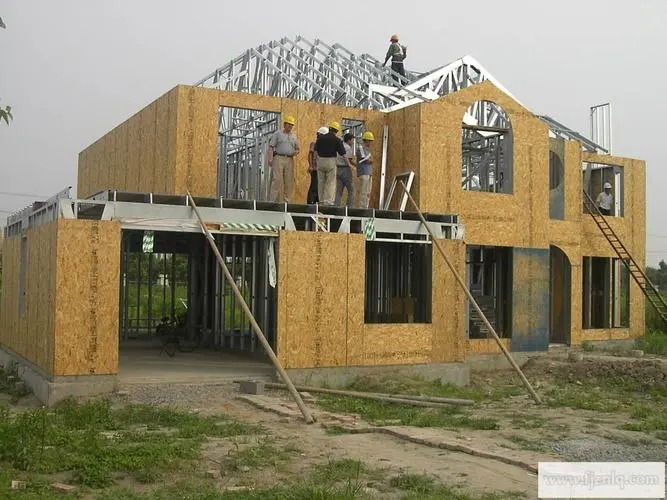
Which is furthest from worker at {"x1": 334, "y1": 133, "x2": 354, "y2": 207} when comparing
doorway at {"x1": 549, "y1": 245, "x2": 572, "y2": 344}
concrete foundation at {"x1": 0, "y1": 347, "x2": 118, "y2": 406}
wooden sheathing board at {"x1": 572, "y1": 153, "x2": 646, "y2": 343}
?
wooden sheathing board at {"x1": 572, "y1": 153, "x2": 646, "y2": 343}

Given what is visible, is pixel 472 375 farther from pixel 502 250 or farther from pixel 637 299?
pixel 637 299

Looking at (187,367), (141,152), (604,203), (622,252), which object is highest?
(141,152)

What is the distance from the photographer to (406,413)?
35.8ft

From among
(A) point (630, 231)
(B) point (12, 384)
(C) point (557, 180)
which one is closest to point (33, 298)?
(B) point (12, 384)

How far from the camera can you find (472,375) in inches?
646

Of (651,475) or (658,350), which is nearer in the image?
(651,475)

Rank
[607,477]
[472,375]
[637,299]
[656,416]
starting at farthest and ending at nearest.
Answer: [637,299], [472,375], [656,416], [607,477]

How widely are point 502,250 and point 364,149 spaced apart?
472cm

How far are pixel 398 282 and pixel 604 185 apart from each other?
886 centimetres

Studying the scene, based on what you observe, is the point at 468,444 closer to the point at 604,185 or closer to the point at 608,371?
the point at 608,371

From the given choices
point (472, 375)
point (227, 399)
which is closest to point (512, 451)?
point (227, 399)

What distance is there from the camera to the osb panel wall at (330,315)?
13.3 meters

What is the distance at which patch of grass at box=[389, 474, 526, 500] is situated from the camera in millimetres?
6520

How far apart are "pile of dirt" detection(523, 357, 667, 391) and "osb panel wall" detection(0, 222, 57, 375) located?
1022 cm
